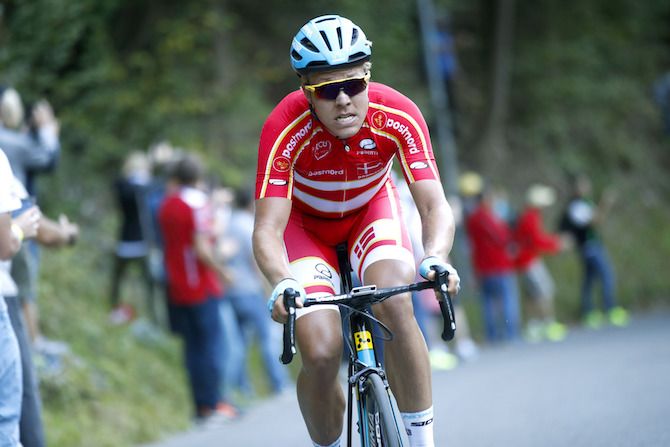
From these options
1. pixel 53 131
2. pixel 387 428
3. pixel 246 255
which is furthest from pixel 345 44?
pixel 246 255

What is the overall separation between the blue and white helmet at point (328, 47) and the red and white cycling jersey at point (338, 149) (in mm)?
Result: 287

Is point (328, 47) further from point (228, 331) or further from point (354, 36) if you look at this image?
point (228, 331)

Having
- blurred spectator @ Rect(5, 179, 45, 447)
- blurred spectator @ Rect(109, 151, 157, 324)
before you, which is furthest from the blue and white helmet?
blurred spectator @ Rect(109, 151, 157, 324)

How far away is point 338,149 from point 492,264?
483 inches

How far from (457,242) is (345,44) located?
604 inches

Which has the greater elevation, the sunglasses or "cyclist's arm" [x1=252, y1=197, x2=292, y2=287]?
the sunglasses

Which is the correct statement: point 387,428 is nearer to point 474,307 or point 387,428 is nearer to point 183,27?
point 183,27

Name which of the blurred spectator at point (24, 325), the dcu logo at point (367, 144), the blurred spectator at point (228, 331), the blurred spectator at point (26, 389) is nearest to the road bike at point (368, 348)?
the dcu logo at point (367, 144)

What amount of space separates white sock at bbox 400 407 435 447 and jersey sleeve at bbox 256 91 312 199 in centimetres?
119

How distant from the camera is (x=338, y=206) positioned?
6.06m

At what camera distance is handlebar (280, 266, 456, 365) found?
5000mm

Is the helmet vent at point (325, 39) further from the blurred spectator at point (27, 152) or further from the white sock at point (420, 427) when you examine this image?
the blurred spectator at point (27, 152)

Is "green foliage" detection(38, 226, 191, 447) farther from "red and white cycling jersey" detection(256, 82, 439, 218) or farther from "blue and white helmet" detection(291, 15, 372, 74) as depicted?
"blue and white helmet" detection(291, 15, 372, 74)

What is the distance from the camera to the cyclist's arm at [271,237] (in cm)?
547
